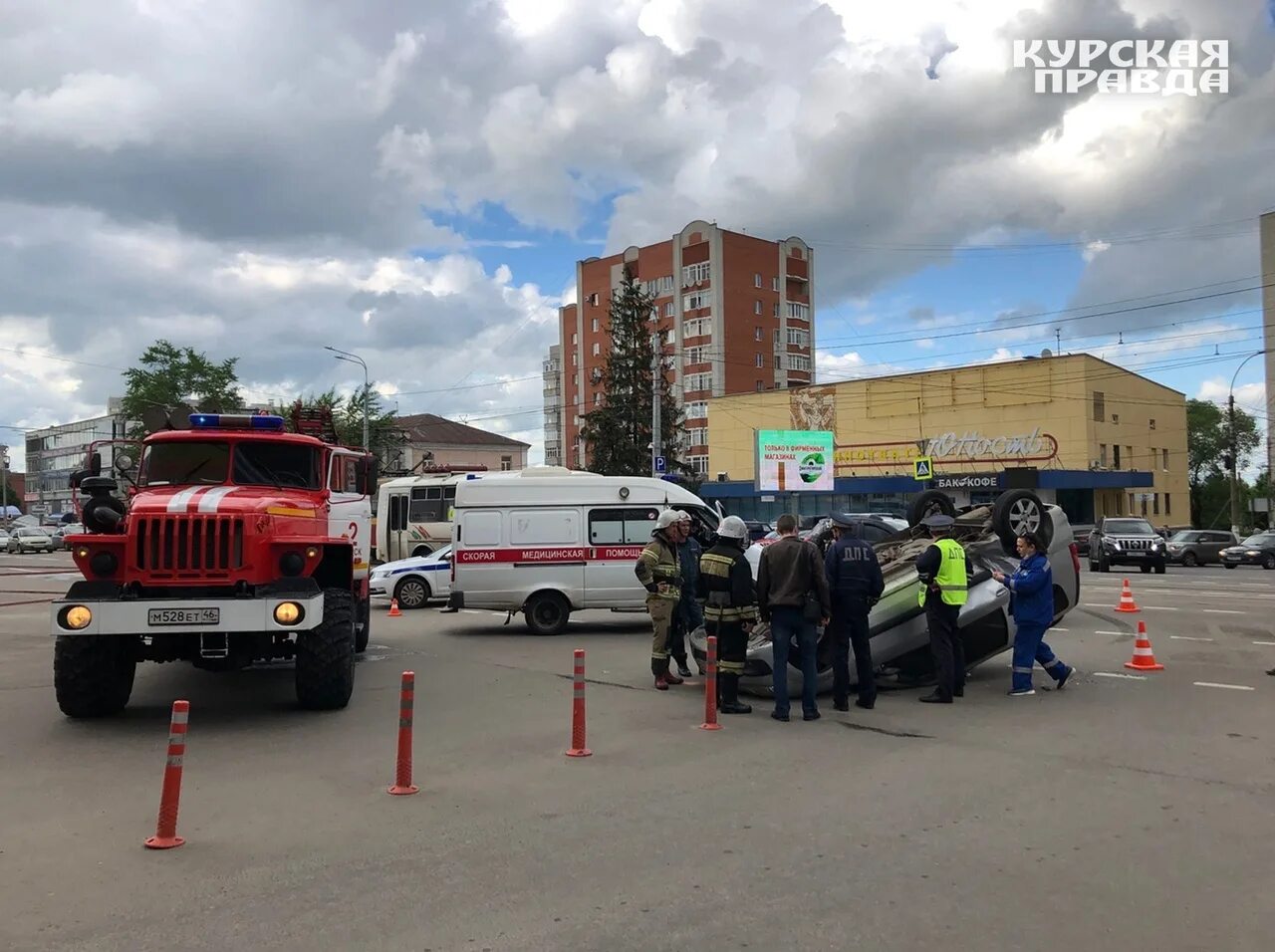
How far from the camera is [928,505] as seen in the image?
14.4 meters

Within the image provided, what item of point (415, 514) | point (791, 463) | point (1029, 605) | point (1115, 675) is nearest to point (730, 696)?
point (1029, 605)

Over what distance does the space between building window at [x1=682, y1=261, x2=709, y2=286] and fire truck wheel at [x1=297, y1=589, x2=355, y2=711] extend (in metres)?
76.1

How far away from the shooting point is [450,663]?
42.1 feet

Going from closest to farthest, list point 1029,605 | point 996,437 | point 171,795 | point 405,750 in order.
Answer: point 171,795, point 405,750, point 1029,605, point 996,437

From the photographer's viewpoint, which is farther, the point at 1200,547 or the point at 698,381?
the point at 698,381

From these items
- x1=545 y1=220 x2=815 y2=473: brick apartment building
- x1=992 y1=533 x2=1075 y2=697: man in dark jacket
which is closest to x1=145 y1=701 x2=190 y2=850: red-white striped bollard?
x1=992 y1=533 x2=1075 y2=697: man in dark jacket

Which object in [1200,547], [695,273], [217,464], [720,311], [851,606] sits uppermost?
[695,273]

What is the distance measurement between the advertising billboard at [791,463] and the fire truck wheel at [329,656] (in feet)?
140

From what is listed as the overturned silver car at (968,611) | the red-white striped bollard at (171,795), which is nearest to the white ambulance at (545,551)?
the overturned silver car at (968,611)

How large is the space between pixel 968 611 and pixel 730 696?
2.75m

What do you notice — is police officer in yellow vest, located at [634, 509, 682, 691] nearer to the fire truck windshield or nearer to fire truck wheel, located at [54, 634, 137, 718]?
the fire truck windshield

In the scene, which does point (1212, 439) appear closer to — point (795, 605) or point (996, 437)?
point (996, 437)

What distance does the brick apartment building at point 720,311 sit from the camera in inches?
3241

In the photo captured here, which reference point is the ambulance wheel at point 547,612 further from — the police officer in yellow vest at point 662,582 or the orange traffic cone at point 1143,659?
the orange traffic cone at point 1143,659
